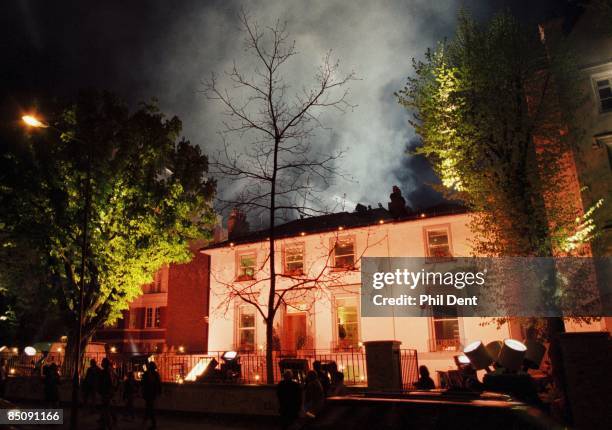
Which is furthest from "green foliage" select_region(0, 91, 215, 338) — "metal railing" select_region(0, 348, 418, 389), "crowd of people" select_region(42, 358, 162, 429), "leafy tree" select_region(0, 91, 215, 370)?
"crowd of people" select_region(42, 358, 162, 429)

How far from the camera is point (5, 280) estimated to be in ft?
66.6

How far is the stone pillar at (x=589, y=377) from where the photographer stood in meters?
8.80

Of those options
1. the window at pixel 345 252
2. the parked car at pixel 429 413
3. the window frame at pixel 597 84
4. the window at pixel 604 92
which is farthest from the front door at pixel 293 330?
the parked car at pixel 429 413

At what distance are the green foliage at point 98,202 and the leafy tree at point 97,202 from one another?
40mm

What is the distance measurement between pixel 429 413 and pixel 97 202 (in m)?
16.4

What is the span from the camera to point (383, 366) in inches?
440

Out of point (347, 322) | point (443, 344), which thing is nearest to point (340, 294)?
point (347, 322)

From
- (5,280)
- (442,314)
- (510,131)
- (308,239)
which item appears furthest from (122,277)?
(510,131)

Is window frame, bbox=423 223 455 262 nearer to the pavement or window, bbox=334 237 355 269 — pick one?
window, bbox=334 237 355 269

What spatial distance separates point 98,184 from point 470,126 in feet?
46.9

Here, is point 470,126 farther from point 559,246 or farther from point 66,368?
point 66,368

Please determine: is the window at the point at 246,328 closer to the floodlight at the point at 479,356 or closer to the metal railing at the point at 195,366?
the metal railing at the point at 195,366

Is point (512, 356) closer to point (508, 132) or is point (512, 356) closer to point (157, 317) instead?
point (508, 132)

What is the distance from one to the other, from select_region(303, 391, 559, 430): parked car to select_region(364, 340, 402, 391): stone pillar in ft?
20.4
